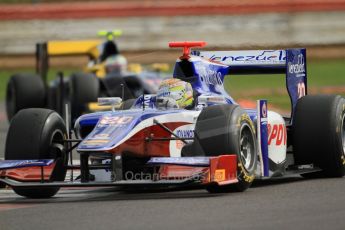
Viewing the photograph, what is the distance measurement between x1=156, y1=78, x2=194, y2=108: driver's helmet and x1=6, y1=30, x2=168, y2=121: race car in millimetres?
9782

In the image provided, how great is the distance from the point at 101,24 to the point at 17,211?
25.2m

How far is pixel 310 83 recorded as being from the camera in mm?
29516

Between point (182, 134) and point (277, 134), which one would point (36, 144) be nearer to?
point (182, 134)

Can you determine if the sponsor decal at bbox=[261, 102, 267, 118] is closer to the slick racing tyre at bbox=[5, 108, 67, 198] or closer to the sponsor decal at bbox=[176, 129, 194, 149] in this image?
the sponsor decal at bbox=[176, 129, 194, 149]

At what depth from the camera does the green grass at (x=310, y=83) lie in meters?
21.7

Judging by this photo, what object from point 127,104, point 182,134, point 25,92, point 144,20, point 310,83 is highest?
point 144,20

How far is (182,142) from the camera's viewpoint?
39.7 ft

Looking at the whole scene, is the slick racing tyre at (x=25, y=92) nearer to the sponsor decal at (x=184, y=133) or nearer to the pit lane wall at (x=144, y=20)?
the pit lane wall at (x=144, y=20)

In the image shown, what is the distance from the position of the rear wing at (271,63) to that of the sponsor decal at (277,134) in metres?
1.01

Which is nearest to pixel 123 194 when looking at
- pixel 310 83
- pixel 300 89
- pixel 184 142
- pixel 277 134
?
pixel 184 142

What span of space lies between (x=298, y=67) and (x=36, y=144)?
11.7ft

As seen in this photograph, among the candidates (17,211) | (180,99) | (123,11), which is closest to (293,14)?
(123,11)

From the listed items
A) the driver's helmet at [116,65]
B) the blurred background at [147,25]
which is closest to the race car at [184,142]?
the driver's helmet at [116,65]

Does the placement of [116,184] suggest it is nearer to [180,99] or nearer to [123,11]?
[180,99]
